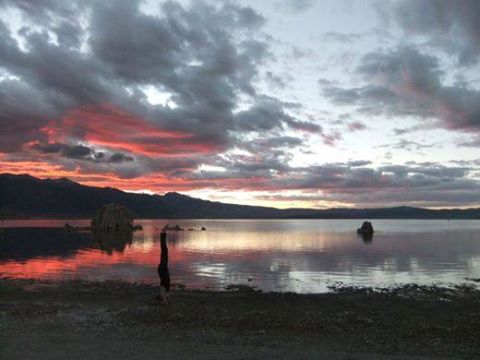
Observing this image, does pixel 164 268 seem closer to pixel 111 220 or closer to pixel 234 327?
pixel 234 327

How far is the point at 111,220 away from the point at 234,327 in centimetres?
15341

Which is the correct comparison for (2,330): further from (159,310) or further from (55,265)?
(55,265)

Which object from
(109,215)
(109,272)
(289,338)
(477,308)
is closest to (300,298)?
(477,308)

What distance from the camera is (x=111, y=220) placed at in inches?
6481

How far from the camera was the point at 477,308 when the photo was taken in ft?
83.6

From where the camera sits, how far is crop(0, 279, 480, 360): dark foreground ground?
14617 millimetres

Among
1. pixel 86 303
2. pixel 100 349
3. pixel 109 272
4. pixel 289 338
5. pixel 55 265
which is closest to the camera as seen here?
pixel 100 349

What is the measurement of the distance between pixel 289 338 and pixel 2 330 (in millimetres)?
10653

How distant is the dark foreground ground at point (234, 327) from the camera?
14617 mm

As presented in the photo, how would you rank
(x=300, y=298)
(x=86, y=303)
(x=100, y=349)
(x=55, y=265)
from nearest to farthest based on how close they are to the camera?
(x=100, y=349) < (x=86, y=303) < (x=300, y=298) < (x=55, y=265)

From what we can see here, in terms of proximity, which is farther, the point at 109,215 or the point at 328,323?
the point at 109,215

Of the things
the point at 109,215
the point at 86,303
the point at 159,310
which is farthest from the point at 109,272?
the point at 109,215

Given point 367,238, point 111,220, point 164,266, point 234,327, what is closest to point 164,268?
point 164,266

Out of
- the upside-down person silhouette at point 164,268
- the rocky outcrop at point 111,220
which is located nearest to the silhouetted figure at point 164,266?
the upside-down person silhouette at point 164,268
